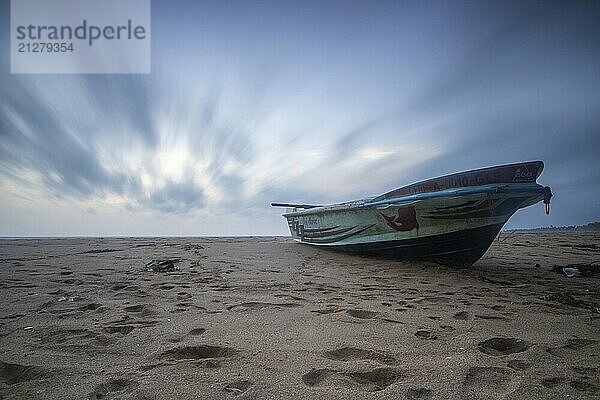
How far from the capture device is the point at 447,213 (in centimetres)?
575

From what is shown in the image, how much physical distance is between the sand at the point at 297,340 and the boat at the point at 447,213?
141 centimetres

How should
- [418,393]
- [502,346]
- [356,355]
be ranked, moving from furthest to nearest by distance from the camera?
1. [502,346]
2. [356,355]
3. [418,393]

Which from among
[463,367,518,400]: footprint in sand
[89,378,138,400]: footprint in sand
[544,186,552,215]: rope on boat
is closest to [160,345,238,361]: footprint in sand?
[89,378,138,400]: footprint in sand

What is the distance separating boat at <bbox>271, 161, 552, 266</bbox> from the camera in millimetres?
5395

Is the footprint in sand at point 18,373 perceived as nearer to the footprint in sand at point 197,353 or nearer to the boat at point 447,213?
the footprint in sand at point 197,353

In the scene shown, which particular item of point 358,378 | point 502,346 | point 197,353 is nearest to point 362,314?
point 502,346

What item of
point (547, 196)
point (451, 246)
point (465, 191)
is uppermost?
point (465, 191)

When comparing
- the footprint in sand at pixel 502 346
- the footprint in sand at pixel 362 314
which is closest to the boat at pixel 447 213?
the footprint in sand at pixel 362 314

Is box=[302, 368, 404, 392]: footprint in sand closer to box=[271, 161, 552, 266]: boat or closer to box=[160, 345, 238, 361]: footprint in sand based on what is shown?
box=[160, 345, 238, 361]: footprint in sand

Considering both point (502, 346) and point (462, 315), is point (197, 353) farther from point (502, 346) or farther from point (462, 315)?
point (462, 315)

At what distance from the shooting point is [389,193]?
6773 mm

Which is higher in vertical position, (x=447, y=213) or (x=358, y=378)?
(x=447, y=213)

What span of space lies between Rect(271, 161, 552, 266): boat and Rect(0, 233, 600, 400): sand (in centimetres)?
141

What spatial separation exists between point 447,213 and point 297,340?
14.4 feet
